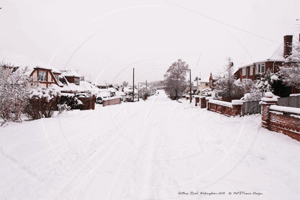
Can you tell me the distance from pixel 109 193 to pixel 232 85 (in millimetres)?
31069

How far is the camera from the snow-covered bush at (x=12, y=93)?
9273 mm

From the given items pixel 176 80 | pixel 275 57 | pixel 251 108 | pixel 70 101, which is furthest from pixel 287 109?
pixel 176 80

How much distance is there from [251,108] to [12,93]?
15562 mm

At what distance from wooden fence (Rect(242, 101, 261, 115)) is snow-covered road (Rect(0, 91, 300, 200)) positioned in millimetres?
5527

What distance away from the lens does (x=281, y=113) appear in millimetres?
8297

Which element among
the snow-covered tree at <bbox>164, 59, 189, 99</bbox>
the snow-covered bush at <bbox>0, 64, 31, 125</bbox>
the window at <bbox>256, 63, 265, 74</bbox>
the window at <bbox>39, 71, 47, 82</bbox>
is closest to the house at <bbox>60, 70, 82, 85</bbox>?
the window at <bbox>39, 71, 47, 82</bbox>

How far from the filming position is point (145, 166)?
14.9 feet

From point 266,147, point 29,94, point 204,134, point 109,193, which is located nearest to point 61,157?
point 109,193

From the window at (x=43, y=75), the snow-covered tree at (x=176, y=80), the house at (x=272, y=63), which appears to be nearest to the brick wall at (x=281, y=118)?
the house at (x=272, y=63)

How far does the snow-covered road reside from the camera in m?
3.46

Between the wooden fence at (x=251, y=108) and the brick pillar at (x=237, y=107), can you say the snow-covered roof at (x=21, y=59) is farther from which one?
the wooden fence at (x=251, y=108)

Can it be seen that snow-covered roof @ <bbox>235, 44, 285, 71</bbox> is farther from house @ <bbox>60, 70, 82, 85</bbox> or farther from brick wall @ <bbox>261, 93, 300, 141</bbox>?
house @ <bbox>60, 70, 82, 85</bbox>

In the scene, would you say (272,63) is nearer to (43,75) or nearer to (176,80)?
(176,80)

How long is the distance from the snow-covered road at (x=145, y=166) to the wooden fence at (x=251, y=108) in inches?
218
